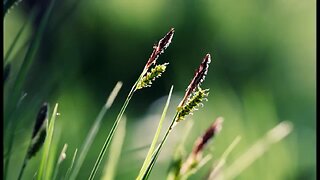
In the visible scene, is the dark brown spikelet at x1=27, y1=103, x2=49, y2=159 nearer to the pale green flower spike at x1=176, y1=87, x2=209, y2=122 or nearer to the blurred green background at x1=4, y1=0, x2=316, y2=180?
the pale green flower spike at x1=176, y1=87, x2=209, y2=122

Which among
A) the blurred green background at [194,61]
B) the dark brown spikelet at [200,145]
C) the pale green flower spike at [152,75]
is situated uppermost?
the blurred green background at [194,61]

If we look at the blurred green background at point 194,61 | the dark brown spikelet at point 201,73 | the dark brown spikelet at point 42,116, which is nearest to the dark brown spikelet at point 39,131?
the dark brown spikelet at point 42,116

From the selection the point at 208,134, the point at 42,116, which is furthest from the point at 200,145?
the point at 42,116

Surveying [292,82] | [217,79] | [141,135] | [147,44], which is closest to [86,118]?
[141,135]

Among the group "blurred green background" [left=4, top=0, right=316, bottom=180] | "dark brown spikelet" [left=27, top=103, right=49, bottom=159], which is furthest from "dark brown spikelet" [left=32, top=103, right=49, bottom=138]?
"blurred green background" [left=4, top=0, right=316, bottom=180]

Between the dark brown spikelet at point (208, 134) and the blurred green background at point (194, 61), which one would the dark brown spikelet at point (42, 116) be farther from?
the blurred green background at point (194, 61)

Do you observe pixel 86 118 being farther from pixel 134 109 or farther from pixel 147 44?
pixel 147 44
